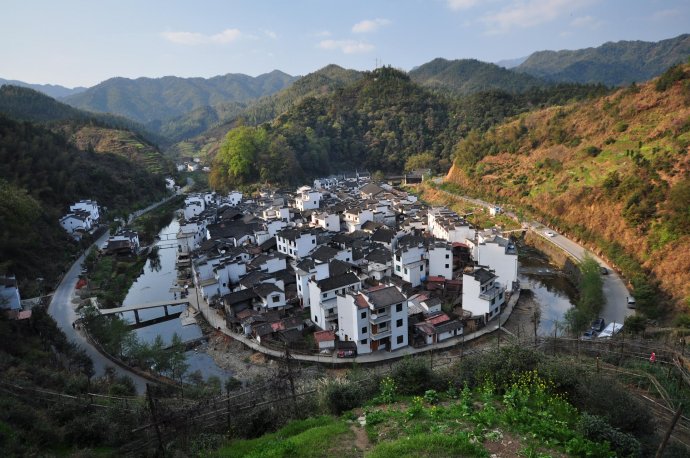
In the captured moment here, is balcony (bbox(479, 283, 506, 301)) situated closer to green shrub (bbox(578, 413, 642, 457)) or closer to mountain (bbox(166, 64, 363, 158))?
green shrub (bbox(578, 413, 642, 457))

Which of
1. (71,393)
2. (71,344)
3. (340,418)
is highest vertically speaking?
(340,418)

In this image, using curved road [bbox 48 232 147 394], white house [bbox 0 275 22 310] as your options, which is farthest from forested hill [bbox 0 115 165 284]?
white house [bbox 0 275 22 310]

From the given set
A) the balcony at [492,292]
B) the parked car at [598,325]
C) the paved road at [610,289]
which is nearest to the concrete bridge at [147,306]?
the balcony at [492,292]

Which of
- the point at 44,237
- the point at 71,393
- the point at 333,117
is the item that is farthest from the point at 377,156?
the point at 71,393

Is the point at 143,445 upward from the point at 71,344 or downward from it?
upward

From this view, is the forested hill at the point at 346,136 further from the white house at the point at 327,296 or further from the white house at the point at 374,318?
the white house at the point at 374,318

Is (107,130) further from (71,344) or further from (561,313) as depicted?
(561,313)
